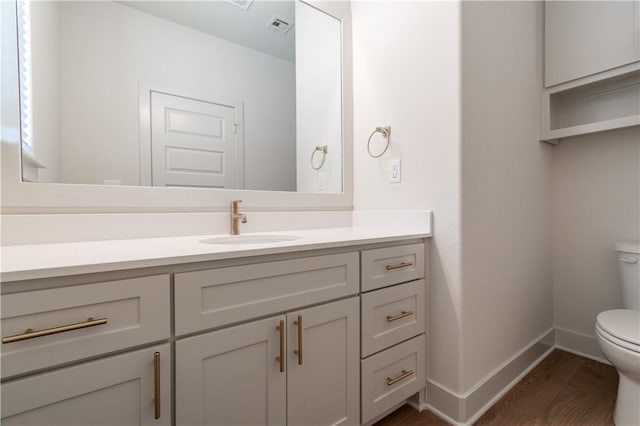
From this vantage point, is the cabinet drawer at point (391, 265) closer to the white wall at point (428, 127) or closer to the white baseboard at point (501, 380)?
the white wall at point (428, 127)

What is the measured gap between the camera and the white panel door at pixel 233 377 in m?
0.79

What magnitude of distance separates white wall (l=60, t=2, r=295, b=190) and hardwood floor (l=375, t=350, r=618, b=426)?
134 centimetres

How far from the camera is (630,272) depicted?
1.50 meters

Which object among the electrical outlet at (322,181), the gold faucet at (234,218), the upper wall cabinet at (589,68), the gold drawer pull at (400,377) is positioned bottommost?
the gold drawer pull at (400,377)

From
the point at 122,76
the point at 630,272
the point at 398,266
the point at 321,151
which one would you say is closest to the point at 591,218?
the point at 630,272

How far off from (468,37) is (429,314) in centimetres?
Answer: 123

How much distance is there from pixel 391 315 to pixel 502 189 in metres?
0.85

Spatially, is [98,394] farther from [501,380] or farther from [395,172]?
[501,380]

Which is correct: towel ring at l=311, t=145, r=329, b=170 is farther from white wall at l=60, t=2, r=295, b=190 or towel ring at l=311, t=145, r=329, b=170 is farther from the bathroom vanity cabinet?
the bathroom vanity cabinet

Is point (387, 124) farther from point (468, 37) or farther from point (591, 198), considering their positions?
point (591, 198)

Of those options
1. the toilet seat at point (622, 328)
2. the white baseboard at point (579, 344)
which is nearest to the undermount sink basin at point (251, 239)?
the toilet seat at point (622, 328)

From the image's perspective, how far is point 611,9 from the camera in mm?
1546

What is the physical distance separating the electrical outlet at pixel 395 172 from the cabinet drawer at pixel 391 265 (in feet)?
1.20

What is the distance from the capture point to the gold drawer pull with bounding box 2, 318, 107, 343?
60 cm
